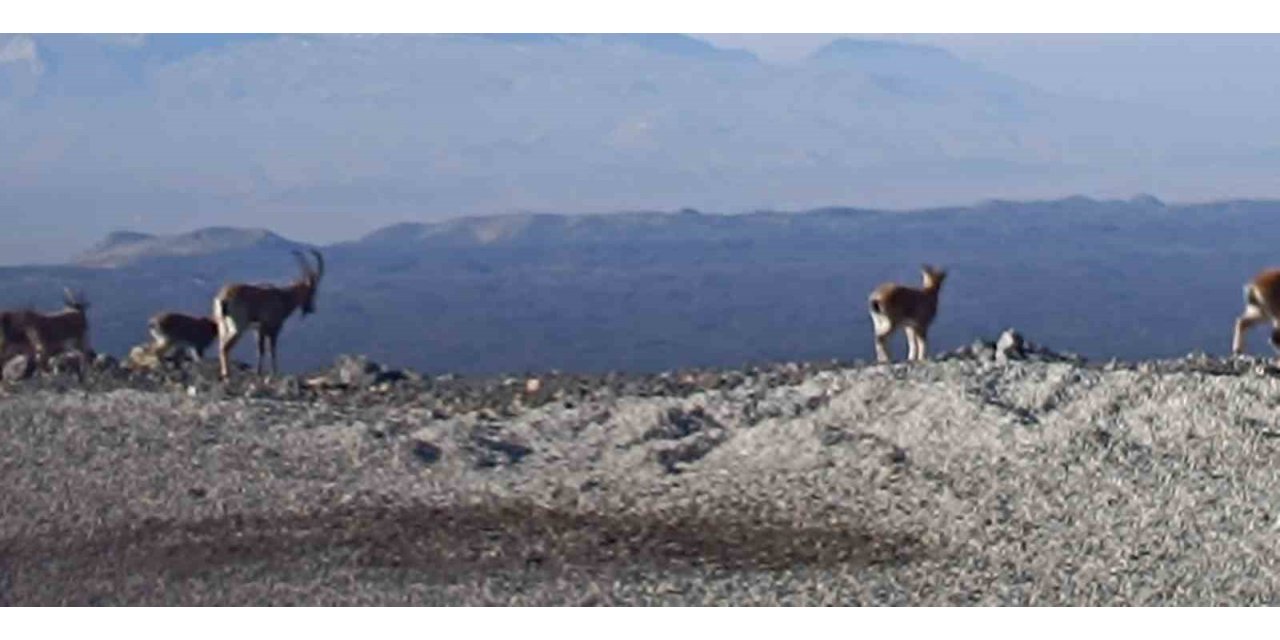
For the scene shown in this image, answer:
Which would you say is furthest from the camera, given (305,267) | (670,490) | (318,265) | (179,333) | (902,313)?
(318,265)

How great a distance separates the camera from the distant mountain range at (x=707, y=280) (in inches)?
1505

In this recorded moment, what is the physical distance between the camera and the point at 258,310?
20.8 meters

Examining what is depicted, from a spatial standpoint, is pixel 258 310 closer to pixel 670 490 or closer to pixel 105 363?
pixel 105 363

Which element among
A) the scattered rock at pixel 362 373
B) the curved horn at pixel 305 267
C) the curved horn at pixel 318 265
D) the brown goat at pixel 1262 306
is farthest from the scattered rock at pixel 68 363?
the brown goat at pixel 1262 306

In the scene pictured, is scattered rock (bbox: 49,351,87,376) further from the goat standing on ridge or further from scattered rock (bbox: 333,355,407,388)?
scattered rock (bbox: 333,355,407,388)

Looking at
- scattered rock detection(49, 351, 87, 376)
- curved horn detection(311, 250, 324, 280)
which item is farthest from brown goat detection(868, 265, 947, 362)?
scattered rock detection(49, 351, 87, 376)

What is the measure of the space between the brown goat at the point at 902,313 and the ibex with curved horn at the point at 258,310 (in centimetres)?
450

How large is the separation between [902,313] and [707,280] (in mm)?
31499

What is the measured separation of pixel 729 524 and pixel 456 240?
4212 cm

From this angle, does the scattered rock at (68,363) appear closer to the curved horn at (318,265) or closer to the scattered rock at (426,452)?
the curved horn at (318,265)

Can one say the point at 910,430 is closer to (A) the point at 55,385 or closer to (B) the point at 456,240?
(A) the point at 55,385

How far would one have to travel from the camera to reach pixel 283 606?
38.8 feet

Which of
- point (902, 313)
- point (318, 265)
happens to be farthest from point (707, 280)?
point (902, 313)

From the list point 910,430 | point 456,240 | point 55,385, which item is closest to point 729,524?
point 910,430
